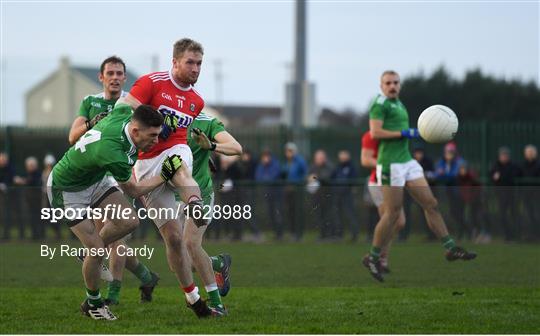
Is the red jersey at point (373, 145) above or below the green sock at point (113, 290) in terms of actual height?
above

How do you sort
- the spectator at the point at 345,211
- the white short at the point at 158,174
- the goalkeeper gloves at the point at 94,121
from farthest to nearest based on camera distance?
the spectator at the point at 345,211
the goalkeeper gloves at the point at 94,121
the white short at the point at 158,174

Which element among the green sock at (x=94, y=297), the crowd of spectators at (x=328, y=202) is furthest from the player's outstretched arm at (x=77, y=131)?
the crowd of spectators at (x=328, y=202)

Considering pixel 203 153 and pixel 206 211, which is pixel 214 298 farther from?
pixel 203 153

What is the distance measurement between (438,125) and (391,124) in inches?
63.5

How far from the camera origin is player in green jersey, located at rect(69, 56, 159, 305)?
10781 mm

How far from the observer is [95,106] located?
1127 centimetres

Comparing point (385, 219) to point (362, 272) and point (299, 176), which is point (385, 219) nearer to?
point (362, 272)

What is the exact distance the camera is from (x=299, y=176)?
21.9 meters

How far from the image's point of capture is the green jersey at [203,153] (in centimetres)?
1045

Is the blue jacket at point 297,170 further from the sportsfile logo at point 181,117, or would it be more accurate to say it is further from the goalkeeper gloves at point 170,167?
the goalkeeper gloves at point 170,167

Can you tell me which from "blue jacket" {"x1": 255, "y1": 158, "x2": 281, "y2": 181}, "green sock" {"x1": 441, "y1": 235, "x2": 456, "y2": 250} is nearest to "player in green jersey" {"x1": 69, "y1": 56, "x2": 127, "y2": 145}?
"green sock" {"x1": 441, "y1": 235, "x2": 456, "y2": 250}

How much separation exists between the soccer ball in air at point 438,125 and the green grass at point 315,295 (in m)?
1.78

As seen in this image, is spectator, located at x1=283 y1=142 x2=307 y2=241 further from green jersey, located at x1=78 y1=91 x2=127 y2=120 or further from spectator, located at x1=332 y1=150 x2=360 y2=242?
green jersey, located at x1=78 y1=91 x2=127 y2=120

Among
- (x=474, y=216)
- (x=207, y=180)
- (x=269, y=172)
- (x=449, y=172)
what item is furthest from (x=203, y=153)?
(x=269, y=172)
